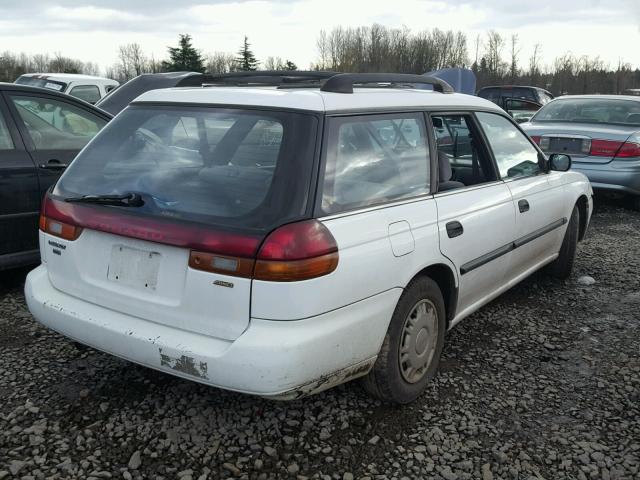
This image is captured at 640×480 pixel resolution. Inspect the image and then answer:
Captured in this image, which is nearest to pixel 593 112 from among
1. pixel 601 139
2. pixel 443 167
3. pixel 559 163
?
pixel 601 139

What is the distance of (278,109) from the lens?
267 centimetres

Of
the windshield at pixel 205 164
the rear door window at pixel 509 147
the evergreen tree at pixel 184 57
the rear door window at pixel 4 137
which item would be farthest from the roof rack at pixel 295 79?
the evergreen tree at pixel 184 57

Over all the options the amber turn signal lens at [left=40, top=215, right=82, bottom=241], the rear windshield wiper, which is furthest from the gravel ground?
the rear windshield wiper

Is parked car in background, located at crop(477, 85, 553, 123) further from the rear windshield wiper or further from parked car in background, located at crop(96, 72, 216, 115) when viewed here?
the rear windshield wiper

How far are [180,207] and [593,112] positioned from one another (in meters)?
7.51

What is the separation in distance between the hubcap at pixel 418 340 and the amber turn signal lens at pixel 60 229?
5.22 feet

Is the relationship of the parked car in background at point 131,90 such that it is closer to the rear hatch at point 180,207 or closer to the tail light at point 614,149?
the tail light at point 614,149

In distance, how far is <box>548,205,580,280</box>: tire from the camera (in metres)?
5.01

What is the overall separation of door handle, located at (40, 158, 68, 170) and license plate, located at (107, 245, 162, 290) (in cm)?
227

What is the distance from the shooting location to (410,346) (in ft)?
9.88

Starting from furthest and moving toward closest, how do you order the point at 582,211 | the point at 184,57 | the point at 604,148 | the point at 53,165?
the point at 184,57, the point at 604,148, the point at 582,211, the point at 53,165

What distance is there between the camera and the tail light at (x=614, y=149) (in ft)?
25.0

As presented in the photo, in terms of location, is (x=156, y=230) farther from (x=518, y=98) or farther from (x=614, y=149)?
(x=518, y=98)

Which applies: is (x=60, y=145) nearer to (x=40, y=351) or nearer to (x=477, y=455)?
(x=40, y=351)
